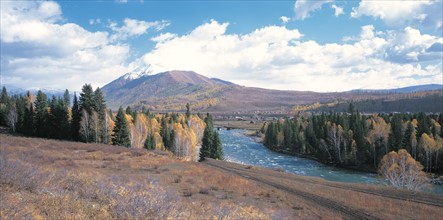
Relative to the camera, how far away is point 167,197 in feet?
56.9

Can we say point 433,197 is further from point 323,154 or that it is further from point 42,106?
point 42,106

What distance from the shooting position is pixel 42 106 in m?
84.0

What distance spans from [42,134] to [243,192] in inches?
2651

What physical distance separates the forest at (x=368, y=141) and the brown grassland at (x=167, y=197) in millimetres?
53713

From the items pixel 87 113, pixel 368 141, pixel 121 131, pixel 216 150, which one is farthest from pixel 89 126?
pixel 368 141

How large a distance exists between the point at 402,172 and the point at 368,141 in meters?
32.1

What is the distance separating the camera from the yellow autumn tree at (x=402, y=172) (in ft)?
189

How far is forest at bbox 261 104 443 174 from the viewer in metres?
81.8

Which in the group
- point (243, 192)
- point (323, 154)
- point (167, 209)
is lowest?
point (323, 154)

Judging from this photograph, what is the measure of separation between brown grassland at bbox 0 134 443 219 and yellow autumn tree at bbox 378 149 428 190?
23049mm

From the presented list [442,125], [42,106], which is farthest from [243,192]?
[442,125]

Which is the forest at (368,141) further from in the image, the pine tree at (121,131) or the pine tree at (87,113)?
the pine tree at (87,113)

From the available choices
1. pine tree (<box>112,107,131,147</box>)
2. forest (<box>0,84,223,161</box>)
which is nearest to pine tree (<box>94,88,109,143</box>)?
forest (<box>0,84,223,161</box>)

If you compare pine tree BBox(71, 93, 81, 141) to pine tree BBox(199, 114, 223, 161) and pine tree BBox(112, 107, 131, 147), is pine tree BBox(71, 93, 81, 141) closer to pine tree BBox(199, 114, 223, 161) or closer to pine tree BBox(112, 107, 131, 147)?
pine tree BBox(112, 107, 131, 147)
